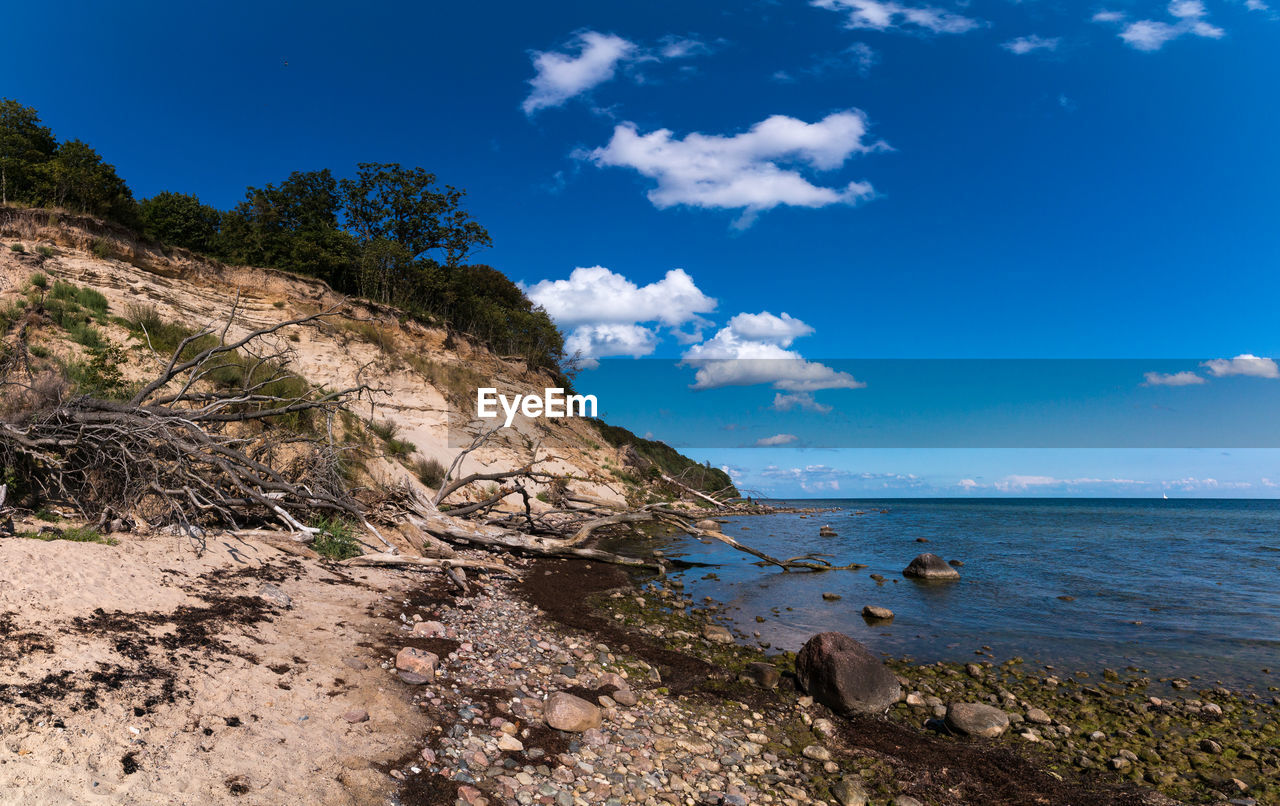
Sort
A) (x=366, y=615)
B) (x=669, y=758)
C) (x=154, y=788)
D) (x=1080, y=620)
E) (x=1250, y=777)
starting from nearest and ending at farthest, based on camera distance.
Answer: (x=154, y=788)
(x=669, y=758)
(x=1250, y=777)
(x=366, y=615)
(x=1080, y=620)

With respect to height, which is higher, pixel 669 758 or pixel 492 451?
pixel 492 451

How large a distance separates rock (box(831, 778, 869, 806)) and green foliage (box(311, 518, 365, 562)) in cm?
782

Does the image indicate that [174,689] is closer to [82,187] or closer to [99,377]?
[99,377]

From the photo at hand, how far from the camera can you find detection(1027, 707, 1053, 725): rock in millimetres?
7160

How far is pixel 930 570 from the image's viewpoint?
17125 mm

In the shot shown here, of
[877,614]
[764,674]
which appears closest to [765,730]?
[764,674]

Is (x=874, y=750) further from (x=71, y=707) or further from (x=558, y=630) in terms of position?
(x=71, y=707)

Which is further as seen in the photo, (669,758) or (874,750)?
(874,750)

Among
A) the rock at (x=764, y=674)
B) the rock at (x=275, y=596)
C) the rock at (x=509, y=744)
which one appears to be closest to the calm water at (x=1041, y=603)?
the rock at (x=764, y=674)

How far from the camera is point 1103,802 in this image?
217 inches

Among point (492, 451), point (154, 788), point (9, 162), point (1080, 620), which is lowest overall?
point (1080, 620)

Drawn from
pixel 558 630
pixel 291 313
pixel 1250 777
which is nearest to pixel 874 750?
pixel 1250 777

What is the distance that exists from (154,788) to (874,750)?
5.93m

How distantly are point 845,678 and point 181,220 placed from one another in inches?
1440
